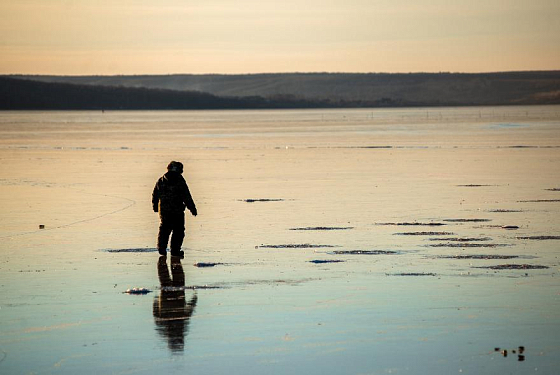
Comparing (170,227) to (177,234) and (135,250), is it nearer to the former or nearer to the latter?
(177,234)

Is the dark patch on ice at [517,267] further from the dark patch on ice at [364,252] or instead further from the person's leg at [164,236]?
the person's leg at [164,236]

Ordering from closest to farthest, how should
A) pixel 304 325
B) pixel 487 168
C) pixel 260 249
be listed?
1. pixel 304 325
2. pixel 260 249
3. pixel 487 168

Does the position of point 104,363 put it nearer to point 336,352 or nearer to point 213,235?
point 336,352

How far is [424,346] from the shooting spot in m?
9.46

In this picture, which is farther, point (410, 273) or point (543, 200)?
point (543, 200)

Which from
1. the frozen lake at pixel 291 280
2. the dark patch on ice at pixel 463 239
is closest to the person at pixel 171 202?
the frozen lake at pixel 291 280

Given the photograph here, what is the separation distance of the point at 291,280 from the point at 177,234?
2.92m

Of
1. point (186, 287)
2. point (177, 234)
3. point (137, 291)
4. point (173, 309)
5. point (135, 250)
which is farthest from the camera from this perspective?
point (135, 250)

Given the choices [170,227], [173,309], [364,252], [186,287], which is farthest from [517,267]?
[170,227]

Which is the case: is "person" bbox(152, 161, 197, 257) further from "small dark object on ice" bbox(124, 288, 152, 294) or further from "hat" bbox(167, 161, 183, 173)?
"small dark object on ice" bbox(124, 288, 152, 294)

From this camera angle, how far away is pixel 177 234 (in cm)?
1543

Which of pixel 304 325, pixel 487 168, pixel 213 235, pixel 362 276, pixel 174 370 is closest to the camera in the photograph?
pixel 174 370

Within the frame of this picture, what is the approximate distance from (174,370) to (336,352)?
54.0 inches

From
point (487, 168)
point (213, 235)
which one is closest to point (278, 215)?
point (213, 235)
